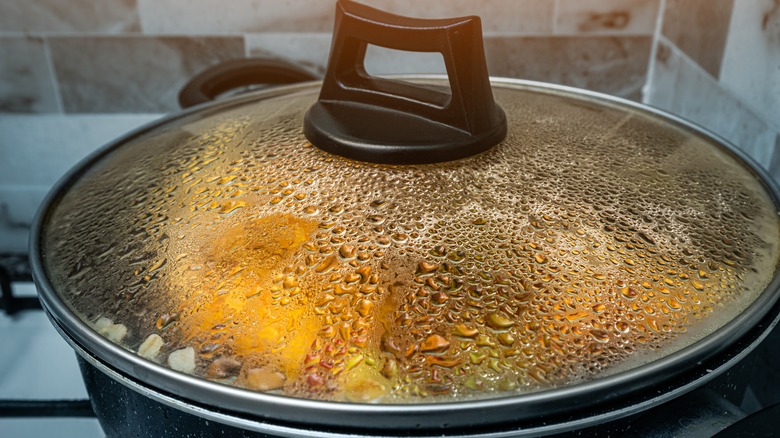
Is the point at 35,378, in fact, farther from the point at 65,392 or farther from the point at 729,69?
the point at 729,69

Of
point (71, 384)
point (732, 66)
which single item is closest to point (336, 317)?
point (732, 66)

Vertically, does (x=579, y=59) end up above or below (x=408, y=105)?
below

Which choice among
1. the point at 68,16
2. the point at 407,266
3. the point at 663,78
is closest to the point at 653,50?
the point at 663,78

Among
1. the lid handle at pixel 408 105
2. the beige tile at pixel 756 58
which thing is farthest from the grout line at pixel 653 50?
the lid handle at pixel 408 105

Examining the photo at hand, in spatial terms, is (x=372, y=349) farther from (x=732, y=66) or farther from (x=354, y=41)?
(x=732, y=66)

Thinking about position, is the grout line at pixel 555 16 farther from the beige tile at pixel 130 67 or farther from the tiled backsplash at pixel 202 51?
the beige tile at pixel 130 67

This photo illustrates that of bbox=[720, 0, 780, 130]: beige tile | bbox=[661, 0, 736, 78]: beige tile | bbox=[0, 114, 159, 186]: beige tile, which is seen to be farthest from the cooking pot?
bbox=[0, 114, 159, 186]: beige tile

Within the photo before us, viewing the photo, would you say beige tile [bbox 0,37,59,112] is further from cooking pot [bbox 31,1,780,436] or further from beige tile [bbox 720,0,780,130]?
beige tile [bbox 720,0,780,130]
